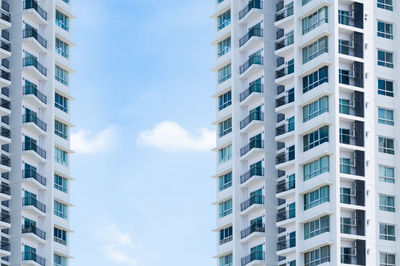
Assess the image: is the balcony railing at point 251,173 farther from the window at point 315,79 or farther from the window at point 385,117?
the window at point 385,117

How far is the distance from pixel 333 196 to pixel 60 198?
98.4 ft

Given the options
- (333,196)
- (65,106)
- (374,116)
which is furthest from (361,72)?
(65,106)

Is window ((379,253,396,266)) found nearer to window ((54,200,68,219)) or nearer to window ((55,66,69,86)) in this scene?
window ((54,200,68,219))

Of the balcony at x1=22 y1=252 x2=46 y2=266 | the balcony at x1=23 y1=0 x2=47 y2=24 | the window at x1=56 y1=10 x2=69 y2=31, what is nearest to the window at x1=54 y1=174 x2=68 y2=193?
the balcony at x1=22 y1=252 x2=46 y2=266

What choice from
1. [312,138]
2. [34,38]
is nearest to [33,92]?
[34,38]

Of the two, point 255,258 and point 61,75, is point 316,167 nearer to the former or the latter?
point 255,258

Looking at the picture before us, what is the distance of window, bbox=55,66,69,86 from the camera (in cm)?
13912

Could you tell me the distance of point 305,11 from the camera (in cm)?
12606

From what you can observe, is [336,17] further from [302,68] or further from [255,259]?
[255,259]

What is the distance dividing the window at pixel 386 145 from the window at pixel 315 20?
1152 cm

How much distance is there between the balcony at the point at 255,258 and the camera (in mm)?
128000

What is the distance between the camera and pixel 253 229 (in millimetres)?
130000

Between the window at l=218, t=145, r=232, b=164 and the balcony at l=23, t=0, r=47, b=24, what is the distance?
70.2 ft

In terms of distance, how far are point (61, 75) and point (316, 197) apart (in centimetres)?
3232
